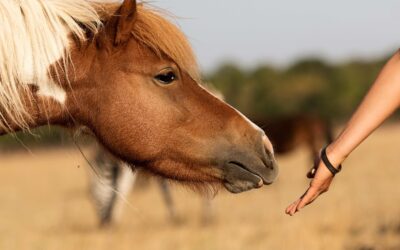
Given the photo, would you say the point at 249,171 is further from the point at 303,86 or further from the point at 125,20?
the point at 303,86

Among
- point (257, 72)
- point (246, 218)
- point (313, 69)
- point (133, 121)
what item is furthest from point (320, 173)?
point (313, 69)

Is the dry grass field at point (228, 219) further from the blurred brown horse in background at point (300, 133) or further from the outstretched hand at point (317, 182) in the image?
the outstretched hand at point (317, 182)

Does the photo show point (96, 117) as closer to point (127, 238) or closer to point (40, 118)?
point (40, 118)

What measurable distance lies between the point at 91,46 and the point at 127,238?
556 cm

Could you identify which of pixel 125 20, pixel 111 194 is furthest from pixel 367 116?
pixel 111 194

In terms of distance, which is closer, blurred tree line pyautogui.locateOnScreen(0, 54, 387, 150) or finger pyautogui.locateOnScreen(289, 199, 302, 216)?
finger pyautogui.locateOnScreen(289, 199, 302, 216)

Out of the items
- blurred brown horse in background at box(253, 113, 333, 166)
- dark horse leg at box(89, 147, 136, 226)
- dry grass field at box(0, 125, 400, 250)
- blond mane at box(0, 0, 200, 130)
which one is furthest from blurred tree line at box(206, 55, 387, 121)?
blond mane at box(0, 0, 200, 130)

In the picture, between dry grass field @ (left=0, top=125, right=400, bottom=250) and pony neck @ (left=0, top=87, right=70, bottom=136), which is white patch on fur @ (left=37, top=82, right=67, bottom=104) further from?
dry grass field @ (left=0, top=125, right=400, bottom=250)

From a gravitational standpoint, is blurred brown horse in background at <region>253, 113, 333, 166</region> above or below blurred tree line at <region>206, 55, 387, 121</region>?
above

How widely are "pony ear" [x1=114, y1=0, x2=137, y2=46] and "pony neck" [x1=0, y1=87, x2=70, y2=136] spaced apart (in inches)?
20.4

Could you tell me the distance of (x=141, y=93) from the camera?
399 centimetres

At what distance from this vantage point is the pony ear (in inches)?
154

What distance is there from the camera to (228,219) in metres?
11.8

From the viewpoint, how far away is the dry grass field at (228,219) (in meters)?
7.86
